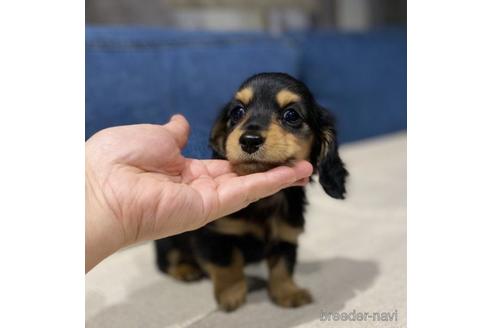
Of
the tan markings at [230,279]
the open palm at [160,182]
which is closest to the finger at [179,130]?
the open palm at [160,182]

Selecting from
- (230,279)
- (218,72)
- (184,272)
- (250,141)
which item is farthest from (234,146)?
(218,72)

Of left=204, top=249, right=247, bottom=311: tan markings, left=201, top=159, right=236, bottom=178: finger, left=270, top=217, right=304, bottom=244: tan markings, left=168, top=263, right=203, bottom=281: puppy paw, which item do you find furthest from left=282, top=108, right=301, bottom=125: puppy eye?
left=168, top=263, right=203, bottom=281: puppy paw

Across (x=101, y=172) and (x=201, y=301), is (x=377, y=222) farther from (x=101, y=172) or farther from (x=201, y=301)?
(x=101, y=172)

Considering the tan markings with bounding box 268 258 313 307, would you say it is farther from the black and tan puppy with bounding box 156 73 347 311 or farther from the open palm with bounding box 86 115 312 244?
the open palm with bounding box 86 115 312 244

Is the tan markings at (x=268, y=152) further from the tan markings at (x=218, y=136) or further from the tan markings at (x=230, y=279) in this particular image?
the tan markings at (x=230, y=279)
